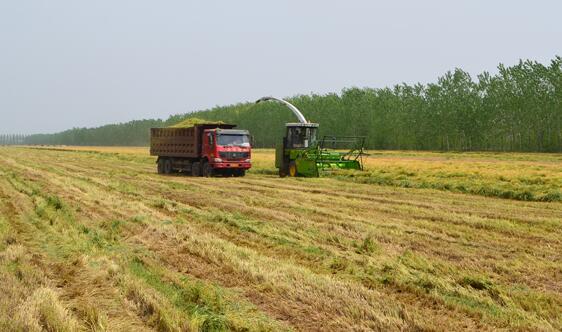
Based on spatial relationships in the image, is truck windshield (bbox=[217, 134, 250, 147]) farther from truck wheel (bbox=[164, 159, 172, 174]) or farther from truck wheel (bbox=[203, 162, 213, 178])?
truck wheel (bbox=[164, 159, 172, 174])

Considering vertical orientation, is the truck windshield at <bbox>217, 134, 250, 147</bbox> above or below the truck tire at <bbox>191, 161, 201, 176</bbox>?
above

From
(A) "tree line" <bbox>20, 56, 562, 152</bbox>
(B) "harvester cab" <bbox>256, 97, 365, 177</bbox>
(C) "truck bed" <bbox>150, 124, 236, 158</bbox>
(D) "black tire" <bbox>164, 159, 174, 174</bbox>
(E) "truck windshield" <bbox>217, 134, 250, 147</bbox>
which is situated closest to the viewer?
(B) "harvester cab" <bbox>256, 97, 365, 177</bbox>

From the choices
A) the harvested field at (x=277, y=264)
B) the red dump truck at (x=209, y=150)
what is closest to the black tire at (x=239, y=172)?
the red dump truck at (x=209, y=150)

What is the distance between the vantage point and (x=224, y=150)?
81.1ft

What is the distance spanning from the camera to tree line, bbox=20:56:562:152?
60.8 m

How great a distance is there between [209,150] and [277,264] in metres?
18.2

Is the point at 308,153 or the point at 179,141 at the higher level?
the point at 179,141

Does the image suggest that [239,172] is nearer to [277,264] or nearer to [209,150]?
[209,150]

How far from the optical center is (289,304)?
5496mm

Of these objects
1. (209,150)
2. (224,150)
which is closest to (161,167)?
(209,150)

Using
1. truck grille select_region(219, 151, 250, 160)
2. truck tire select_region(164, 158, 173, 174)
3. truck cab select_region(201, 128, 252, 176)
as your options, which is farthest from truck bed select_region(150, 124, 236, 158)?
truck grille select_region(219, 151, 250, 160)

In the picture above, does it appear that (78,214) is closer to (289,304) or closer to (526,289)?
(289,304)

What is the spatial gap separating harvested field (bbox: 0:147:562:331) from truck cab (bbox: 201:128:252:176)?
1015cm

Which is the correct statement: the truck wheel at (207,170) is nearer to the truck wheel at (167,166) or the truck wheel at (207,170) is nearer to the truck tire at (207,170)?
the truck tire at (207,170)
